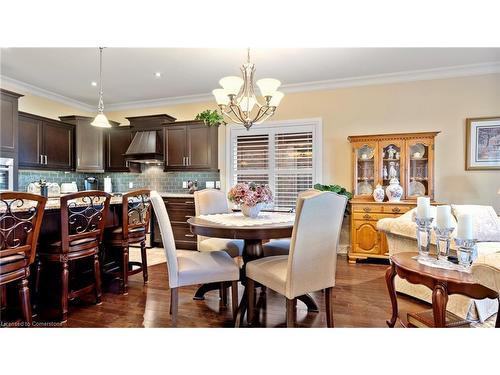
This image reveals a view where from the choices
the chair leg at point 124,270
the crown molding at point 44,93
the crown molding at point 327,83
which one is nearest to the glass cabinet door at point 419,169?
the crown molding at point 327,83

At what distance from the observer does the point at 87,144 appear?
18.3ft

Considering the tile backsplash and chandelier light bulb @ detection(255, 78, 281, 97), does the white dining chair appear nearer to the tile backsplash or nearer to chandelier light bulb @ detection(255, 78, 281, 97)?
chandelier light bulb @ detection(255, 78, 281, 97)

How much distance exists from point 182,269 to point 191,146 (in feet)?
11.2

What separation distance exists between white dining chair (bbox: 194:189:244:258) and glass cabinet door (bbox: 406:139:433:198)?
8.69 feet

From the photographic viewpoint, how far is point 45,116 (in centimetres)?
520

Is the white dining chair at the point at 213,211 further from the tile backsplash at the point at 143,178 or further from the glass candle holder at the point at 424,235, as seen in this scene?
the tile backsplash at the point at 143,178

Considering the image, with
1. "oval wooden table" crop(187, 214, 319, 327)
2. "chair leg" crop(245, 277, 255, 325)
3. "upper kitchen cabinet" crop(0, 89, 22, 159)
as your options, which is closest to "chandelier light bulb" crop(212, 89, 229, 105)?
"oval wooden table" crop(187, 214, 319, 327)

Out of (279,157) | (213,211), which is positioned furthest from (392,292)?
(279,157)

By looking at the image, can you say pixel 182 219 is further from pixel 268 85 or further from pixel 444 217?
pixel 444 217

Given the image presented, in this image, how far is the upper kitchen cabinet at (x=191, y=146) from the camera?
16.9 ft

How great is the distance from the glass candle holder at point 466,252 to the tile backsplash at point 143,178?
406 centimetres
